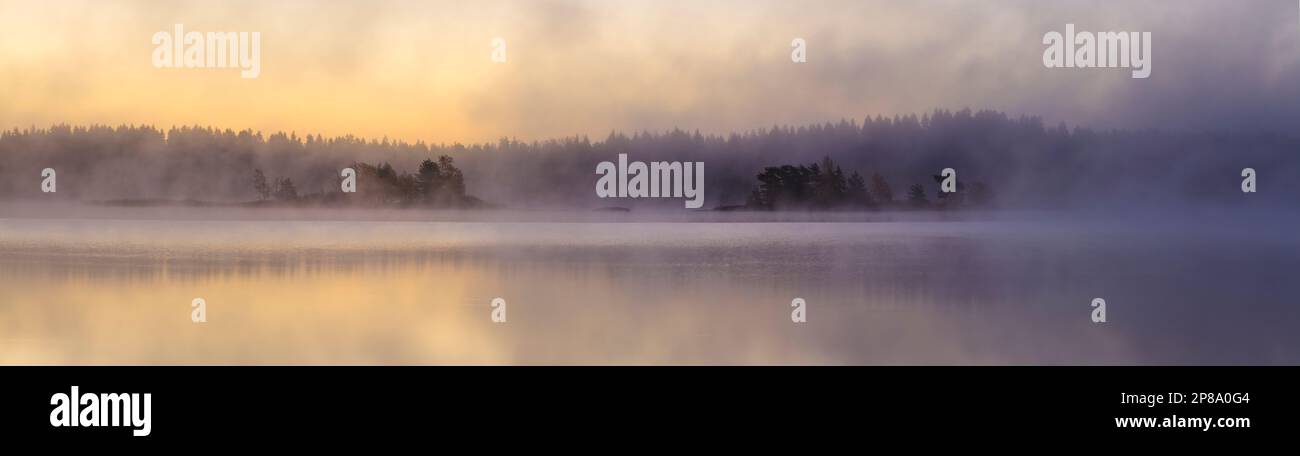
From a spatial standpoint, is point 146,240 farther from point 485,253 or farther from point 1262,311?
point 1262,311

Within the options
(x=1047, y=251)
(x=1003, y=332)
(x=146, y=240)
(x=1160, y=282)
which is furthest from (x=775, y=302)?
(x=146, y=240)

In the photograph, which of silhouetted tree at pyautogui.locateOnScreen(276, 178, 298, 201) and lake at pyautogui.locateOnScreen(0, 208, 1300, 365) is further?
silhouetted tree at pyautogui.locateOnScreen(276, 178, 298, 201)

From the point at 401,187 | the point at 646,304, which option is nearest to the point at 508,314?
the point at 646,304

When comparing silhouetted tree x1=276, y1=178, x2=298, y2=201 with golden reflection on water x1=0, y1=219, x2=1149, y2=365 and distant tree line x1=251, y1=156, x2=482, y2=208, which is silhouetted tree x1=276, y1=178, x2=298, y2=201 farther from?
golden reflection on water x1=0, y1=219, x2=1149, y2=365

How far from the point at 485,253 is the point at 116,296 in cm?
1048

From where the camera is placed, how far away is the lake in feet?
37.2

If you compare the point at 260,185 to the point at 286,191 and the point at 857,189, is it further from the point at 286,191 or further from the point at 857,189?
the point at 857,189

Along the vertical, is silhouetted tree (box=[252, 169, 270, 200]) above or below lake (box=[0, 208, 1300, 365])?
above

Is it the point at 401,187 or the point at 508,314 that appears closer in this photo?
the point at 508,314

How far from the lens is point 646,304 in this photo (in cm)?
1477

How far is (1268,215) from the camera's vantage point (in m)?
45.3

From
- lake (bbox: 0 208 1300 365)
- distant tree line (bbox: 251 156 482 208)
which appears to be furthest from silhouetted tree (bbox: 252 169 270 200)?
lake (bbox: 0 208 1300 365)
